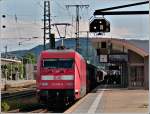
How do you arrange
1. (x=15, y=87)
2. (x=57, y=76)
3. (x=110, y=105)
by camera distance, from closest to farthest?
1. (x=110, y=105)
2. (x=57, y=76)
3. (x=15, y=87)

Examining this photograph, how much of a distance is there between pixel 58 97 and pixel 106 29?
7382mm

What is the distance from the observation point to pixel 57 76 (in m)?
23.0

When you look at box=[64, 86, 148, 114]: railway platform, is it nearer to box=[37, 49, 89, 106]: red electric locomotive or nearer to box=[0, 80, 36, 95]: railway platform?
box=[37, 49, 89, 106]: red electric locomotive

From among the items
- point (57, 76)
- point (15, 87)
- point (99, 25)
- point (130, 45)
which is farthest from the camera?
point (15, 87)

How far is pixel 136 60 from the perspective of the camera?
42469 mm

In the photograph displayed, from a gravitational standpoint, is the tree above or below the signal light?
above

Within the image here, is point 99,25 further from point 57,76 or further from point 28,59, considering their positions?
point 28,59

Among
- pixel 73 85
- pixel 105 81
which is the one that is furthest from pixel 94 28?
pixel 105 81

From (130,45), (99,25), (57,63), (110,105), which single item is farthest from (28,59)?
(99,25)

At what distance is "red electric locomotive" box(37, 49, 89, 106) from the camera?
2295 centimetres

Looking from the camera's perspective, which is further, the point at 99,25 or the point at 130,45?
the point at 130,45

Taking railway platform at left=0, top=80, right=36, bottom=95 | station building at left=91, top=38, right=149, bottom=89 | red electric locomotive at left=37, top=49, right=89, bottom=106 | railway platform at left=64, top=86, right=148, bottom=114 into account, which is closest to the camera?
railway platform at left=64, top=86, right=148, bottom=114

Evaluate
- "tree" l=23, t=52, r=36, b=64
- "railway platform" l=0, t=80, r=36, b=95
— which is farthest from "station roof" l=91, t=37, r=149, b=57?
"tree" l=23, t=52, r=36, b=64

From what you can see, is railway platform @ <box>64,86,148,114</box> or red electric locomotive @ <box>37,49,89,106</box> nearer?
railway platform @ <box>64,86,148,114</box>
